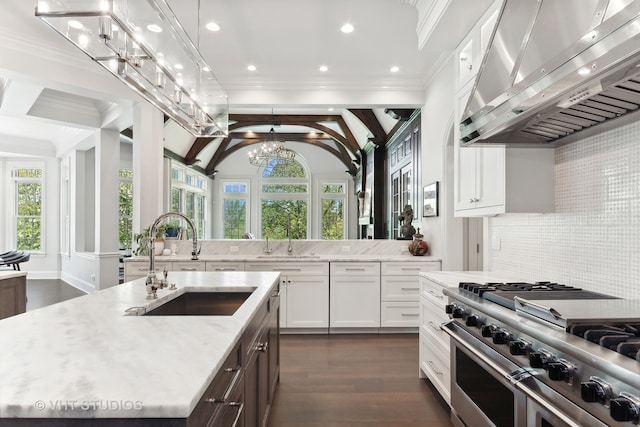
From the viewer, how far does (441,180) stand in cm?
419

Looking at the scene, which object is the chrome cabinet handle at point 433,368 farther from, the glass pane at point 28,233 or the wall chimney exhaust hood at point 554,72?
the glass pane at point 28,233

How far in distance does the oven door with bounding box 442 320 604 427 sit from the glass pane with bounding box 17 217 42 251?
9825 mm

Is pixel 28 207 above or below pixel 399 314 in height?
above

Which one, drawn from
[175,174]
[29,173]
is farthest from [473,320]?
[29,173]

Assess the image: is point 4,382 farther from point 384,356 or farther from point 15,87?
point 15,87

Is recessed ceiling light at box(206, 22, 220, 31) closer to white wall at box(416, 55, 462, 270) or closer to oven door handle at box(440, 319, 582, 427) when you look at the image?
white wall at box(416, 55, 462, 270)

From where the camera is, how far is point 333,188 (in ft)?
37.8

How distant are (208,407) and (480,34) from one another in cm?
267

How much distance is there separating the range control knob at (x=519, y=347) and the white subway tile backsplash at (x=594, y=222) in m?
0.75

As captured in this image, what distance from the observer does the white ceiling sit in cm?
321

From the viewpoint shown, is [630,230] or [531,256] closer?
[630,230]

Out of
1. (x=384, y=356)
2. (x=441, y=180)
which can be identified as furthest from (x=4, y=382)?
(x=441, y=180)

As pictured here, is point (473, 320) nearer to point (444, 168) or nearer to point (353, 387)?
point (353, 387)

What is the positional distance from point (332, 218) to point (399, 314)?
7.16 meters
